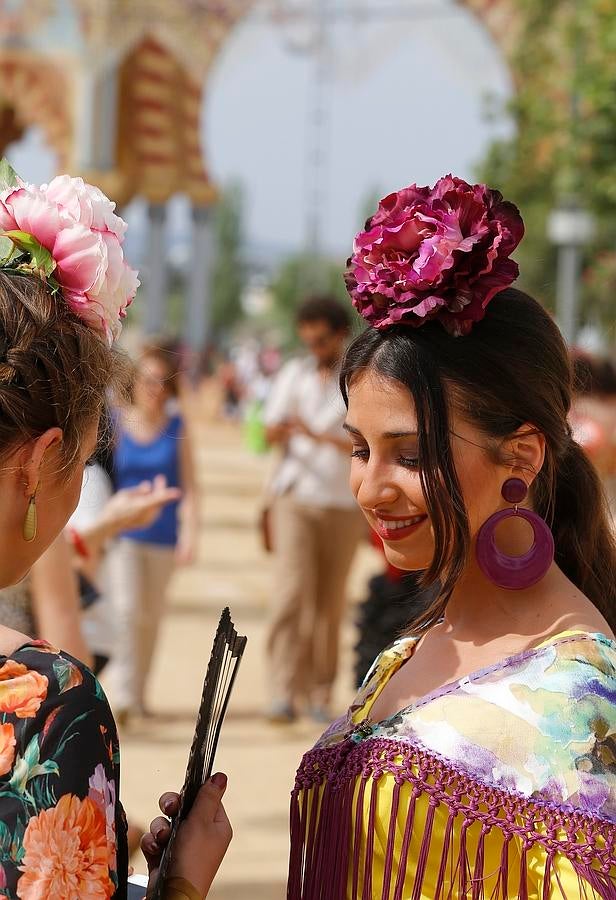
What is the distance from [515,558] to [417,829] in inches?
16.2

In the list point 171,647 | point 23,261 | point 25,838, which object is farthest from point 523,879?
point 171,647

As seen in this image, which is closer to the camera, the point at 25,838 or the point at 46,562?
the point at 25,838

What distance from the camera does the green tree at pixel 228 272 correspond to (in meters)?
80.2

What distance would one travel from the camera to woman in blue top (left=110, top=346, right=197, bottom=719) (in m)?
6.28

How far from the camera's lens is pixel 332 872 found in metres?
1.81

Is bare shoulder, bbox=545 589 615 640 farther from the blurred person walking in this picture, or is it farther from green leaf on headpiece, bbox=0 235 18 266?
the blurred person walking

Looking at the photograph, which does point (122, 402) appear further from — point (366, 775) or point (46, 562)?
point (46, 562)

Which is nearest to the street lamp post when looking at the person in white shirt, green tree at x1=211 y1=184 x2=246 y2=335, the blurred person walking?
the blurred person walking

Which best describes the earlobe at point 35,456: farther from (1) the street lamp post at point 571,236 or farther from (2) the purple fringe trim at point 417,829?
(1) the street lamp post at point 571,236

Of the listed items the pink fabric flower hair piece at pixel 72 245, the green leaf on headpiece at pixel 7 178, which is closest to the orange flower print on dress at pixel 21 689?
the pink fabric flower hair piece at pixel 72 245

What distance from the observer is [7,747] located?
1.42 meters

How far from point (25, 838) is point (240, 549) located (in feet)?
37.0

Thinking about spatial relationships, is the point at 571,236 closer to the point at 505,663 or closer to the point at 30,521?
the point at 505,663

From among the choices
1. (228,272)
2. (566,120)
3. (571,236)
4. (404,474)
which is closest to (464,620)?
(404,474)
